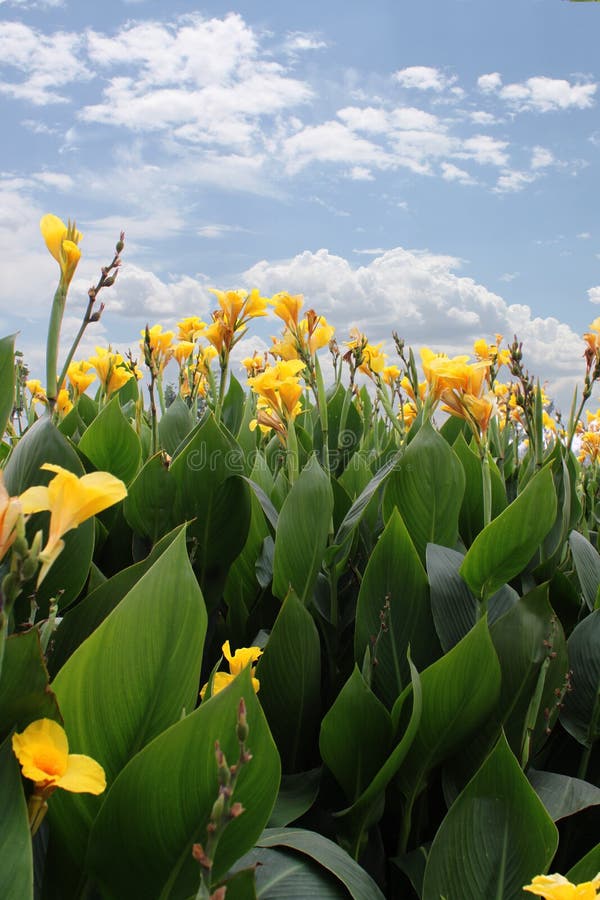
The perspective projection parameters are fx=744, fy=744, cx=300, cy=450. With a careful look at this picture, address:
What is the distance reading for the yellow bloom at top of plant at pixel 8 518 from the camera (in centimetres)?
58

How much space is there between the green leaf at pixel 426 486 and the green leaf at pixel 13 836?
36.7 inches

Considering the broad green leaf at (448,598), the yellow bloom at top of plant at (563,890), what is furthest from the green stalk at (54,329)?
the yellow bloom at top of plant at (563,890)

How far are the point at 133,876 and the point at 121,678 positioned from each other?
203mm

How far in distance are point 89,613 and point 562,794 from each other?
0.81 meters

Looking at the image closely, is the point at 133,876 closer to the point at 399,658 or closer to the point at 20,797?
the point at 20,797

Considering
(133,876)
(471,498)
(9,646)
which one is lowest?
(133,876)

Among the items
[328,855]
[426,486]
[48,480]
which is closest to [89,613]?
[48,480]

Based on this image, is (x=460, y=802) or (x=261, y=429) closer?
(x=460, y=802)

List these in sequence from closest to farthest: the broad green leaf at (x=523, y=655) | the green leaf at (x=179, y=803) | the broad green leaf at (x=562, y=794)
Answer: the green leaf at (x=179, y=803) < the broad green leaf at (x=562, y=794) < the broad green leaf at (x=523, y=655)

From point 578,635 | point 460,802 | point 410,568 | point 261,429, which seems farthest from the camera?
point 261,429

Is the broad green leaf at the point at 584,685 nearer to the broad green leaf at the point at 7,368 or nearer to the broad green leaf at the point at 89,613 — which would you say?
the broad green leaf at the point at 89,613

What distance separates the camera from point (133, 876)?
787 millimetres

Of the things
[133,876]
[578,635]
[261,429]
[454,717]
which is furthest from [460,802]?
[261,429]

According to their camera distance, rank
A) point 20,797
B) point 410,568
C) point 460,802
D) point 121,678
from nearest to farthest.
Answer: point 20,797
point 121,678
point 460,802
point 410,568
